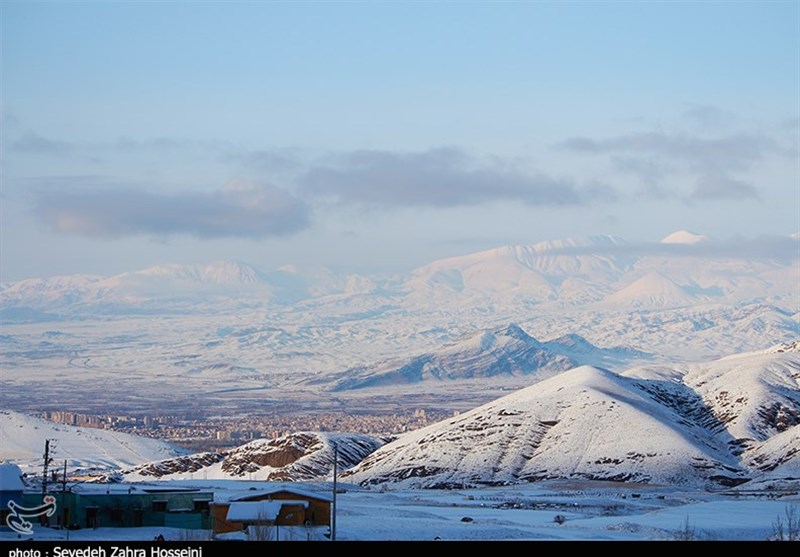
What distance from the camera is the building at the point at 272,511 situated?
94.2 meters

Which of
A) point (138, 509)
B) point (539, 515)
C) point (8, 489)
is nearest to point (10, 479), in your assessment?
point (8, 489)

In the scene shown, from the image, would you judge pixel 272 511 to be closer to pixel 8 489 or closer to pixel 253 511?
pixel 253 511

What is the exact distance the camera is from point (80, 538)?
87.1 meters

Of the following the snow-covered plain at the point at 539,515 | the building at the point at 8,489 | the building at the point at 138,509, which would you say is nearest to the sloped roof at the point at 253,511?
the snow-covered plain at the point at 539,515

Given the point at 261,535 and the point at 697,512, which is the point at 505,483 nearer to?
the point at 697,512

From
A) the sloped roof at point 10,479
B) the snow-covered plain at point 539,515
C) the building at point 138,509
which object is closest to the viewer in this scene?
the sloped roof at point 10,479

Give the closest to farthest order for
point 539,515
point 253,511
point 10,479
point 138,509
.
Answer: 1. point 10,479
2. point 253,511
3. point 138,509
4. point 539,515

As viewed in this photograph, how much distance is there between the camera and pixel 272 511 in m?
95.8

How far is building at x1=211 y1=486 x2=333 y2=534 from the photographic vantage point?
94188 mm

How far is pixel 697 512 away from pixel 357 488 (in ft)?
217

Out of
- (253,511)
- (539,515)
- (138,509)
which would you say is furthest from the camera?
(539,515)

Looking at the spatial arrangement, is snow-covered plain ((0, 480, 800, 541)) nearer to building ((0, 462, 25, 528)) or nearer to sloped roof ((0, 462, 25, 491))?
building ((0, 462, 25, 528))

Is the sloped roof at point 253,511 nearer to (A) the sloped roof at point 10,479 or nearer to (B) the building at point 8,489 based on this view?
(B) the building at point 8,489

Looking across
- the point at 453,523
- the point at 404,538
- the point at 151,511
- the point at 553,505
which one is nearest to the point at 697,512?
the point at 553,505
